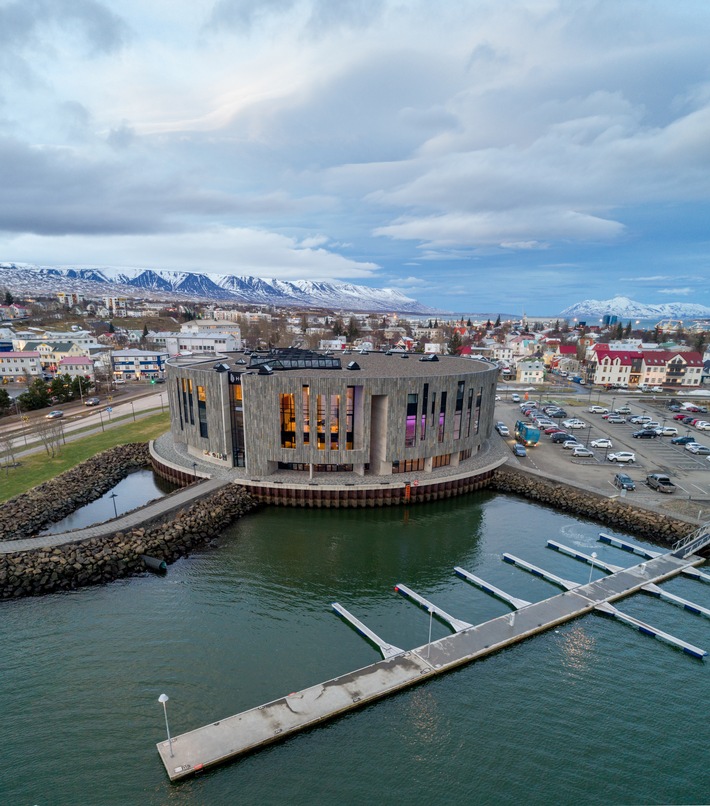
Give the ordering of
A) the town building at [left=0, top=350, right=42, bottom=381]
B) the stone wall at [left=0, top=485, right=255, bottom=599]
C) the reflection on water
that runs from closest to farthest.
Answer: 1. the stone wall at [left=0, top=485, right=255, bottom=599]
2. the reflection on water
3. the town building at [left=0, top=350, right=42, bottom=381]

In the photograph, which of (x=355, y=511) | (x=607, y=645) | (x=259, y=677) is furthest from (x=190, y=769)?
(x=355, y=511)

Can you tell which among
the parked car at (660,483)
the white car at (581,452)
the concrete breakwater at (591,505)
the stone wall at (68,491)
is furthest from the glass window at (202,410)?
the parked car at (660,483)

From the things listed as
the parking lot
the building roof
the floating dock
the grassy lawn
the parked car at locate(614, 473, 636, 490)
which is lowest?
the floating dock

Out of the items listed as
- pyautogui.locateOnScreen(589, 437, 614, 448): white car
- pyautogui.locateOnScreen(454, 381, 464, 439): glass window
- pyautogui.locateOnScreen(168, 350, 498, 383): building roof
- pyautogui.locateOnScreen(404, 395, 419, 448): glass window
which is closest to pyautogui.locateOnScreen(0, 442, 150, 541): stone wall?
pyautogui.locateOnScreen(168, 350, 498, 383): building roof

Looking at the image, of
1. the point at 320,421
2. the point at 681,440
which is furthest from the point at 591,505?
the point at 681,440

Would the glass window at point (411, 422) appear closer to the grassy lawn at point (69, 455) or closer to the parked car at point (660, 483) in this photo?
the parked car at point (660, 483)

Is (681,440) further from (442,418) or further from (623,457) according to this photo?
(442,418)

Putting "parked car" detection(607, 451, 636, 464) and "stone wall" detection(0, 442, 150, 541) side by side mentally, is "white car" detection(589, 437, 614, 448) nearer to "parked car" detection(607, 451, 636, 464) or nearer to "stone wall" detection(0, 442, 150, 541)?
"parked car" detection(607, 451, 636, 464)
